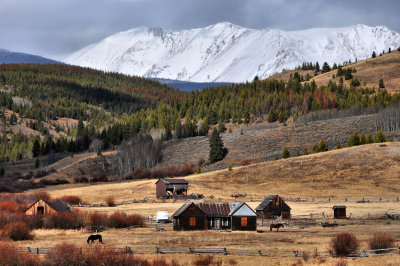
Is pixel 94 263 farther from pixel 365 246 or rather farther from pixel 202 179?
pixel 202 179

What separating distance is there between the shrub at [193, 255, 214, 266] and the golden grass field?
2.07 ft

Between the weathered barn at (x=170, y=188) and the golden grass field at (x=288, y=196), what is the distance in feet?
5.52

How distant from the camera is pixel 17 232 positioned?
197 ft

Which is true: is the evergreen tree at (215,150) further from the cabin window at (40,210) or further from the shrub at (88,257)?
the shrub at (88,257)

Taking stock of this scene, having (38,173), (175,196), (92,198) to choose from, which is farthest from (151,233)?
(38,173)

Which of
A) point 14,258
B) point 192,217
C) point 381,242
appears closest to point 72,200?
point 192,217

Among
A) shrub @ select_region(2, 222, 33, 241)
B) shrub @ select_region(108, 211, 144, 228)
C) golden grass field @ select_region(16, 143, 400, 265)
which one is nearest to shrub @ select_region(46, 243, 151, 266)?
golden grass field @ select_region(16, 143, 400, 265)

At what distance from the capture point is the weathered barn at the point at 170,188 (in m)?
99.6

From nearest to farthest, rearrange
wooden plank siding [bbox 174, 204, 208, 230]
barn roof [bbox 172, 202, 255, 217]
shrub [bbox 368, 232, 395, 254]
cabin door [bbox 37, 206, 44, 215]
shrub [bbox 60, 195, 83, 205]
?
shrub [bbox 368, 232, 395, 254], barn roof [bbox 172, 202, 255, 217], wooden plank siding [bbox 174, 204, 208, 230], cabin door [bbox 37, 206, 44, 215], shrub [bbox 60, 195, 83, 205]

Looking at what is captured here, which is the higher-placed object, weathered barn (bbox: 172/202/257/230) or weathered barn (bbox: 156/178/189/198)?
weathered barn (bbox: 156/178/189/198)

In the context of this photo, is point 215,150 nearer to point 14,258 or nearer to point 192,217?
point 192,217

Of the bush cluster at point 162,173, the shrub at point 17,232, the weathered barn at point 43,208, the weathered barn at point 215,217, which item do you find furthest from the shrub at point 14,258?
the bush cluster at point 162,173

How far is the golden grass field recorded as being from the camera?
5369 centimetres

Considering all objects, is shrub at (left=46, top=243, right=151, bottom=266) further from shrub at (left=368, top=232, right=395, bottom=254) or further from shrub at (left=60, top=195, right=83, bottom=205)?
shrub at (left=60, top=195, right=83, bottom=205)
